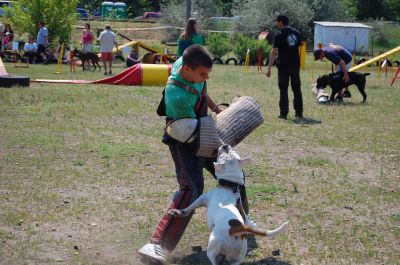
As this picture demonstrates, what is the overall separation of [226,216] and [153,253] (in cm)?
71

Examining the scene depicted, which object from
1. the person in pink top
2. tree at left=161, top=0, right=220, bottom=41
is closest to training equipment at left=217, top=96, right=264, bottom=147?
the person in pink top

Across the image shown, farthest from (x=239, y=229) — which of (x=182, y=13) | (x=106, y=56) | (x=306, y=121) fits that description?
(x=182, y=13)

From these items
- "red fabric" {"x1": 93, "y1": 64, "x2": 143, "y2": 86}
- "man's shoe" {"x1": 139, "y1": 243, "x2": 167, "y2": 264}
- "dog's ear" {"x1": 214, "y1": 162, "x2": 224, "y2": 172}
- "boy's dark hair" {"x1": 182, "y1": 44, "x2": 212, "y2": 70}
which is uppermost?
"boy's dark hair" {"x1": 182, "y1": 44, "x2": 212, "y2": 70}

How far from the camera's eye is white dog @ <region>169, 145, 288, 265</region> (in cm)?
449

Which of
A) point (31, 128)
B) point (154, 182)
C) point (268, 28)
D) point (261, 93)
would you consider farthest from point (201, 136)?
point (268, 28)

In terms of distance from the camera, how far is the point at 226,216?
4.55 m

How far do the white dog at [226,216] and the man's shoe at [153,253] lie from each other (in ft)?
0.89

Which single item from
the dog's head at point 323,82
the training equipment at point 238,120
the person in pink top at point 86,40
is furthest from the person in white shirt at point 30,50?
the training equipment at point 238,120

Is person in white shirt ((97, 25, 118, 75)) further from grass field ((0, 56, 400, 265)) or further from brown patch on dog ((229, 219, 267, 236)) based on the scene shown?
brown patch on dog ((229, 219, 267, 236))

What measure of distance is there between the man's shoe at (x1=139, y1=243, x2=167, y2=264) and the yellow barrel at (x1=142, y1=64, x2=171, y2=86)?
14.2m

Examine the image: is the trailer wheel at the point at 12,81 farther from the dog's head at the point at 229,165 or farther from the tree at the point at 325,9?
the tree at the point at 325,9

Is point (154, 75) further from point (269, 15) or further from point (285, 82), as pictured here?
point (269, 15)

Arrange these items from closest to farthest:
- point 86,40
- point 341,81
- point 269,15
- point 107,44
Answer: point 341,81 → point 107,44 → point 86,40 → point 269,15

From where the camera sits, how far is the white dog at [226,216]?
4492mm
